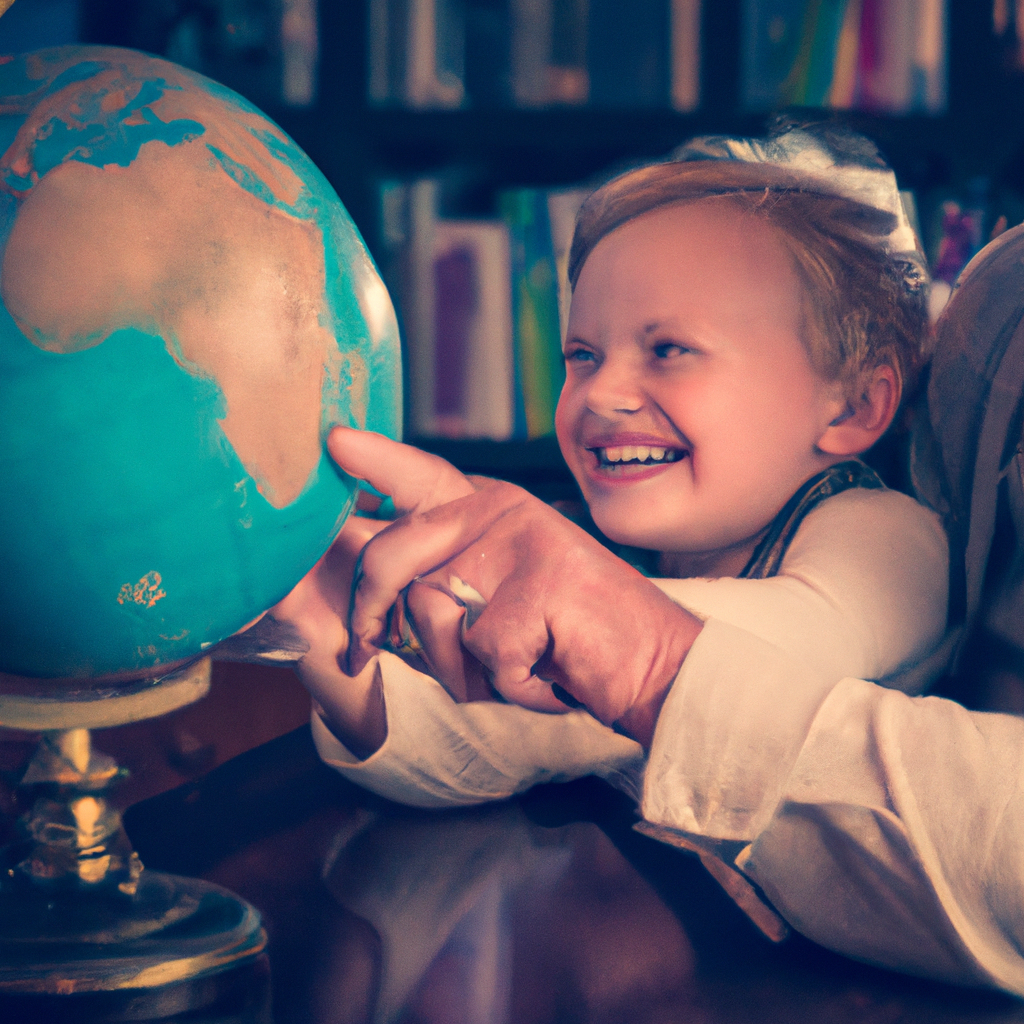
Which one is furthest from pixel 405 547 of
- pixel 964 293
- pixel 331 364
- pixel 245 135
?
pixel 964 293

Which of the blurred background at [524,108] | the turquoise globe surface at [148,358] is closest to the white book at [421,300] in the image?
the blurred background at [524,108]

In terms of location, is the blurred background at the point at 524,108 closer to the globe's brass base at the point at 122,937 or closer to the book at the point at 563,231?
the book at the point at 563,231

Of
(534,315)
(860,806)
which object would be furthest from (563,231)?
(860,806)

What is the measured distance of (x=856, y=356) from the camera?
3.02ft

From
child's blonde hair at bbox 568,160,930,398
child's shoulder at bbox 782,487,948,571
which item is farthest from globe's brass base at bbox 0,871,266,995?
child's blonde hair at bbox 568,160,930,398

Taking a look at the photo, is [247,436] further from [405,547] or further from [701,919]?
[701,919]

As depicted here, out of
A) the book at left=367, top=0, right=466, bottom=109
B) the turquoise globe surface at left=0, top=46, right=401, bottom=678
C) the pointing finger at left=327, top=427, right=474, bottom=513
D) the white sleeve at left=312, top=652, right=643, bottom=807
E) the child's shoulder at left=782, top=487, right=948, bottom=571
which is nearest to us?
the turquoise globe surface at left=0, top=46, right=401, bottom=678

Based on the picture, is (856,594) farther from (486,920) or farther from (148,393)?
(148,393)

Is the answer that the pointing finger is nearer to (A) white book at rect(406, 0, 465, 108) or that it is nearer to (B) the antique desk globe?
(B) the antique desk globe

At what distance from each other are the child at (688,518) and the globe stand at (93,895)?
0.69 feet

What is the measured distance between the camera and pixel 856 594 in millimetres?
861

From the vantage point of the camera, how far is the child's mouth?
94 centimetres

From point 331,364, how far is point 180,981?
0.47 metres

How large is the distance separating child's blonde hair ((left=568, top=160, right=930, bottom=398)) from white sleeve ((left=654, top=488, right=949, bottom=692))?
126mm
